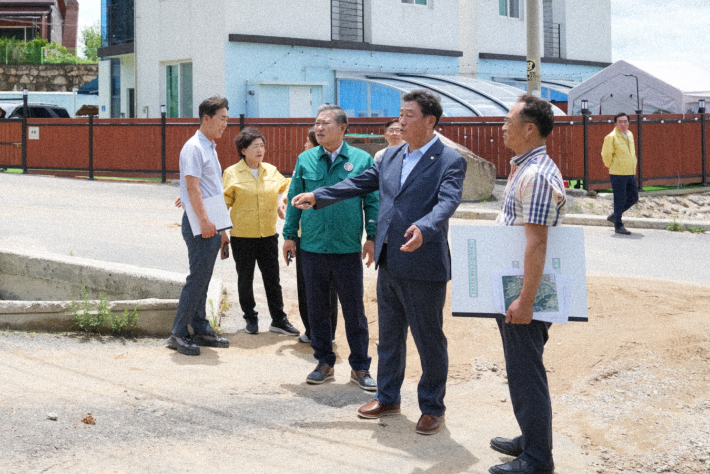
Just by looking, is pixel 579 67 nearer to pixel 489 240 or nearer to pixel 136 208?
pixel 136 208

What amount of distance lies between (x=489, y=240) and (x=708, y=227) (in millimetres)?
10925

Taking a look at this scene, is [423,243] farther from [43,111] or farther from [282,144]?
[43,111]

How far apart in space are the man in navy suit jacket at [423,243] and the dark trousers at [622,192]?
8.92 meters

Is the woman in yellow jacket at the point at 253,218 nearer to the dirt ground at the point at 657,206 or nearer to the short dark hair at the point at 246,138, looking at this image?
the short dark hair at the point at 246,138

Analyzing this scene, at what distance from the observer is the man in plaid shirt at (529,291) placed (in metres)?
4.06

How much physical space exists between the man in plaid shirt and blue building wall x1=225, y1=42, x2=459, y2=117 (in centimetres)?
1989

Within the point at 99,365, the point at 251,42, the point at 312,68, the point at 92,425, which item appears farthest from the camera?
the point at 312,68

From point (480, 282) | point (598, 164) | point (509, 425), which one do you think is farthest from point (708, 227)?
point (480, 282)

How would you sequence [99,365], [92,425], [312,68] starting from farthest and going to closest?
[312,68]
[99,365]
[92,425]

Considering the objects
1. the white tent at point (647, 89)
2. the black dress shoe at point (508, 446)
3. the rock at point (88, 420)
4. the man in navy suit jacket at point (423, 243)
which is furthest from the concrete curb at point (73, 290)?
the white tent at point (647, 89)

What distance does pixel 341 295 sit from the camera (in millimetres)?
5840

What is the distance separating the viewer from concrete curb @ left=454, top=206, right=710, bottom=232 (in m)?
13.9

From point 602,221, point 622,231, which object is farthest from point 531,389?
point 602,221

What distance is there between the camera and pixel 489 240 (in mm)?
4242
